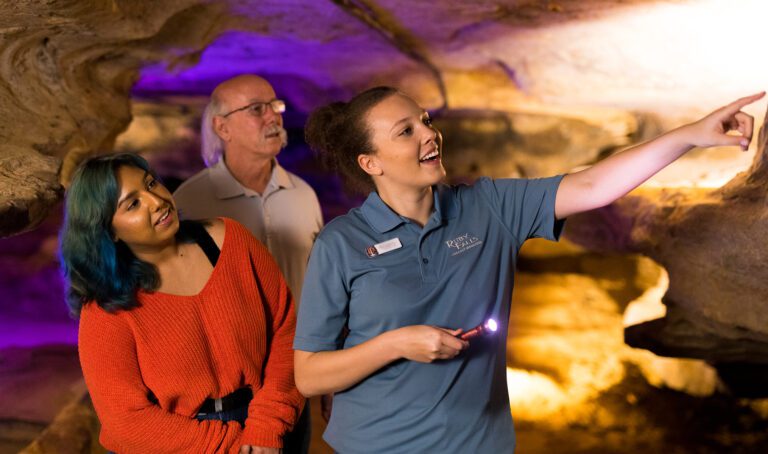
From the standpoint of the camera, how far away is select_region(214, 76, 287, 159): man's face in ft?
10.7

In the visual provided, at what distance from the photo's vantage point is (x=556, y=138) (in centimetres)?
596

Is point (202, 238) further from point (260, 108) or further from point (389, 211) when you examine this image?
point (260, 108)

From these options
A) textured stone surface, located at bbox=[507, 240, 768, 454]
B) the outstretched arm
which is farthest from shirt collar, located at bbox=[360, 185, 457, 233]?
textured stone surface, located at bbox=[507, 240, 768, 454]

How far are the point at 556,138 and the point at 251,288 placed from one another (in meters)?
4.18

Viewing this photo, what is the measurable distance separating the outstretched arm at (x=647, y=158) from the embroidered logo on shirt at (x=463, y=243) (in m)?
0.25

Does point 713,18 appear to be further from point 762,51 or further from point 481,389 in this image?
point 481,389

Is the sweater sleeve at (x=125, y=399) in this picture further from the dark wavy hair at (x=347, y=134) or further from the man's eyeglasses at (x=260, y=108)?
the man's eyeglasses at (x=260, y=108)

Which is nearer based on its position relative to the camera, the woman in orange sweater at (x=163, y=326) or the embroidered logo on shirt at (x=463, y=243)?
the embroidered logo on shirt at (x=463, y=243)

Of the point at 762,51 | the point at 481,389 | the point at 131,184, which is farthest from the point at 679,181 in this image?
the point at 131,184

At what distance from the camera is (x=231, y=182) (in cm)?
324

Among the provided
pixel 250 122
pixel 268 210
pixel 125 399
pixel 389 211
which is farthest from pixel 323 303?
pixel 250 122

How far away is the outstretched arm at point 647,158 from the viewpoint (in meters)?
1.81

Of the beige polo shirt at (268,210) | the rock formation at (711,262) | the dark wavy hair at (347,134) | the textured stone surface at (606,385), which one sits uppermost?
the dark wavy hair at (347,134)

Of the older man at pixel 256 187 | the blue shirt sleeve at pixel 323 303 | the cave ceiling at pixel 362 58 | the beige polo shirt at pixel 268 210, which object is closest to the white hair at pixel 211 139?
the older man at pixel 256 187
